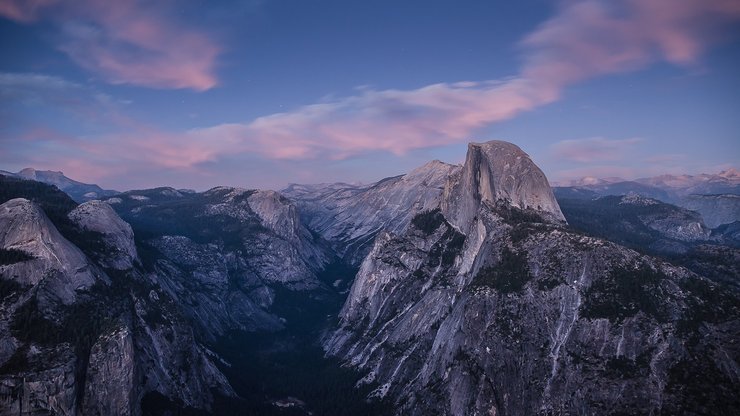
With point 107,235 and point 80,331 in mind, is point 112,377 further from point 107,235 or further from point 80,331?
point 107,235

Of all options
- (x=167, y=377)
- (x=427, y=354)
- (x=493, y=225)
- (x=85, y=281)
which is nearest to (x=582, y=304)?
(x=493, y=225)

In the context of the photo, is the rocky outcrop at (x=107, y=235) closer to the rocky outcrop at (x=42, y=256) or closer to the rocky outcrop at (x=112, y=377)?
the rocky outcrop at (x=42, y=256)

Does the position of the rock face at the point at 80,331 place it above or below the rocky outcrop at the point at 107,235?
below

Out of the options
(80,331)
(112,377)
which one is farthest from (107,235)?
(112,377)

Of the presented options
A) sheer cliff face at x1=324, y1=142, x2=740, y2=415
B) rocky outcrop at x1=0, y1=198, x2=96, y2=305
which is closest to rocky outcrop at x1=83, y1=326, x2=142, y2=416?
rocky outcrop at x1=0, y1=198, x2=96, y2=305

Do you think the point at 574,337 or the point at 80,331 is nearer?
the point at 80,331

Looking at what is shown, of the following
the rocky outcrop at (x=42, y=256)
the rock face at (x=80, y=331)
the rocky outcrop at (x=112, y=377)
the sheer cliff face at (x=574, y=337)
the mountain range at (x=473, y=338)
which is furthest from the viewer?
the rocky outcrop at (x=42, y=256)

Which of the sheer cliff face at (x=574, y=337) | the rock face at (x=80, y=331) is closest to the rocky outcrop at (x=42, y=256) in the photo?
the rock face at (x=80, y=331)

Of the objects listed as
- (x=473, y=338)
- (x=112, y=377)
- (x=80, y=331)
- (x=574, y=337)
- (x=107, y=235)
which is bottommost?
(x=473, y=338)

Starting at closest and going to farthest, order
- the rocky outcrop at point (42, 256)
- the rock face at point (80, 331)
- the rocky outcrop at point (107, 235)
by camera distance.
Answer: the rock face at point (80, 331)
the rocky outcrop at point (42, 256)
the rocky outcrop at point (107, 235)

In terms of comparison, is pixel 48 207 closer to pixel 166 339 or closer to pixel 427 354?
pixel 166 339

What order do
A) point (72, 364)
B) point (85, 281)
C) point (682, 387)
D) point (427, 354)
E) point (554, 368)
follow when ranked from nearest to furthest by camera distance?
point (682, 387), point (72, 364), point (554, 368), point (85, 281), point (427, 354)
